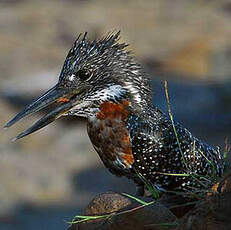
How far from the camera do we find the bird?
459 centimetres

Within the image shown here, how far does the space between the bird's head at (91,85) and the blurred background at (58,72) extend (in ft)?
14.4

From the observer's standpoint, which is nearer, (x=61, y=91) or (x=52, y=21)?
(x=61, y=91)

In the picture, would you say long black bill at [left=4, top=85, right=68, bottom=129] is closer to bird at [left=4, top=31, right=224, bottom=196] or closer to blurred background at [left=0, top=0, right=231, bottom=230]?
bird at [left=4, top=31, right=224, bottom=196]

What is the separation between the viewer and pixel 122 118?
Result: 4.71m

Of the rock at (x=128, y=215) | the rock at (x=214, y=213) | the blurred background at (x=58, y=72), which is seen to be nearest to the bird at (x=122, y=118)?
the rock at (x=128, y=215)

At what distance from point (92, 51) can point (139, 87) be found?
34cm

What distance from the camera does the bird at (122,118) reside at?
459 cm

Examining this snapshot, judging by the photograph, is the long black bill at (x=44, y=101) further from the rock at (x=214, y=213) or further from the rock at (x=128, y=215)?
the rock at (x=214, y=213)

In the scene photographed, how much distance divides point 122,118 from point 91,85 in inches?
10.1

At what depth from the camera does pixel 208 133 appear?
583 inches

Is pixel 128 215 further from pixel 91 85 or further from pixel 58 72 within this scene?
pixel 58 72

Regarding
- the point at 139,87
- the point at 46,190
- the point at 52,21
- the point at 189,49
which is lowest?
the point at 46,190

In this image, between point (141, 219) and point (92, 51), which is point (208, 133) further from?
point (141, 219)

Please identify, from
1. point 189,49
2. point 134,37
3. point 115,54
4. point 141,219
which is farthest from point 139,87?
point 134,37
